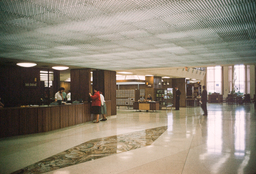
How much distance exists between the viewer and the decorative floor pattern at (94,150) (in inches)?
167

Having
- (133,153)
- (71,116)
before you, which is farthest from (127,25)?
(71,116)

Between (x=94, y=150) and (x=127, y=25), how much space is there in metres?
3.08

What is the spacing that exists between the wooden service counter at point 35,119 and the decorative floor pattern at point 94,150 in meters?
2.54

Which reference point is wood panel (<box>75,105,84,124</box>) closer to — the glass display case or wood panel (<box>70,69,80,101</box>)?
wood panel (<box>70,69,80,101</box>)

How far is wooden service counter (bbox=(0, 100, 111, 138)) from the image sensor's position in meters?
7.02

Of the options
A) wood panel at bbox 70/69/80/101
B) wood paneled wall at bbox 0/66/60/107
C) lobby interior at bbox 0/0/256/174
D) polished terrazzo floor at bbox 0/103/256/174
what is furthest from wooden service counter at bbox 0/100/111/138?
wood paneled wall at bbox 0/66/60/107

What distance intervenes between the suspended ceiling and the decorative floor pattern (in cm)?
277

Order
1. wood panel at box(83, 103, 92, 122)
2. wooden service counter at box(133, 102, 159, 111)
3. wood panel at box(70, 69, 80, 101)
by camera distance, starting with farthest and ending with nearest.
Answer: wooden service counter at box(133, 102, 159, 111), wood panel at box(70, 69, 80, 101), wood panel at box(83, 103, 92, 122)

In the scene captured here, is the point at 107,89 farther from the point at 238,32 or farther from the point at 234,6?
the point at 234,6

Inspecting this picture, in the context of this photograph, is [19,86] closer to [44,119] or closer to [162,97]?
[44,119]

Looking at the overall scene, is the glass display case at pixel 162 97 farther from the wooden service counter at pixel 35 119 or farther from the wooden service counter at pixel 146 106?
the wooden service counter at pixel 35 119

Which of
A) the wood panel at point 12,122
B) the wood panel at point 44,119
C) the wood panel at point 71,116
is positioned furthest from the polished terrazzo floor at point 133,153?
the wood panel at point 71,116

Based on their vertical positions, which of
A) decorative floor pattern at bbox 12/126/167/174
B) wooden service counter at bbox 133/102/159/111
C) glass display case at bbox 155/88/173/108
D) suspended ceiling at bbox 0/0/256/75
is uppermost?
suspended ceiling at bbox 0/0/256/75

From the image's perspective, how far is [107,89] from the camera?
13.0 meters
